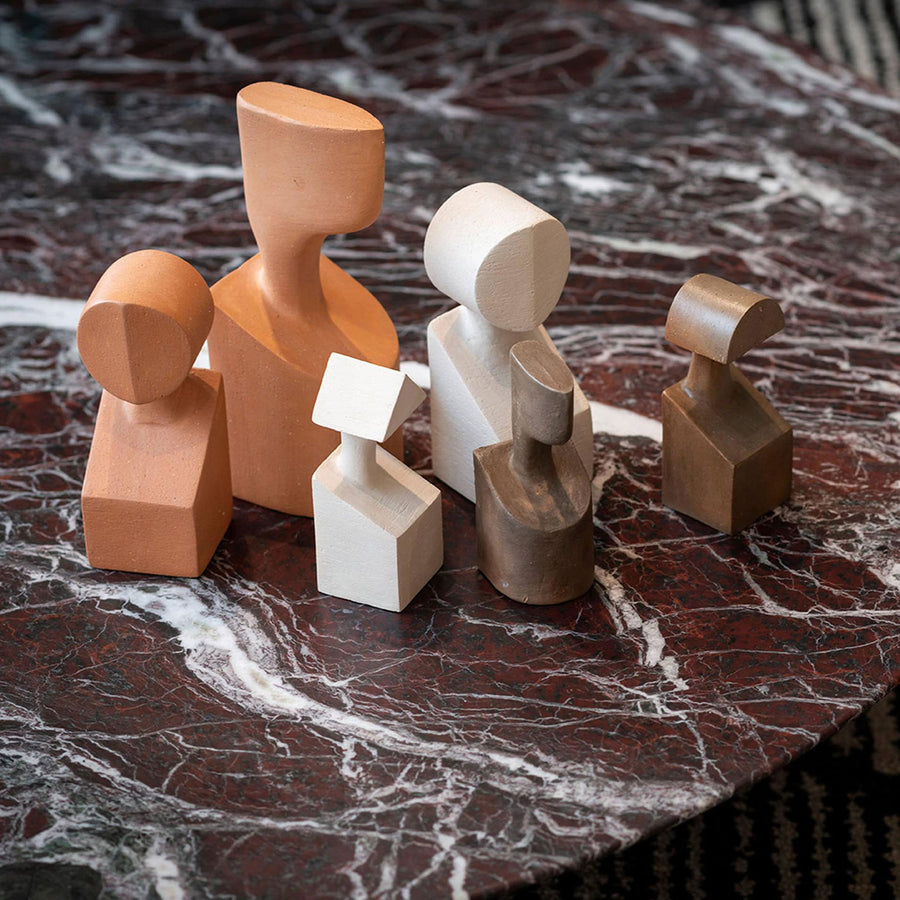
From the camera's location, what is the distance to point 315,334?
0.99 m

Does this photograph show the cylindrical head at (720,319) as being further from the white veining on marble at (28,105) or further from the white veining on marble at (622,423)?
the white veining on marble at (28,105)

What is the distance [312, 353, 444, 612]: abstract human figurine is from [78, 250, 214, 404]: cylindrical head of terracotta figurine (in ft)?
0.33

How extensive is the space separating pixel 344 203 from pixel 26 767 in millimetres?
417

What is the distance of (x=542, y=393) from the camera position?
32.8 inches

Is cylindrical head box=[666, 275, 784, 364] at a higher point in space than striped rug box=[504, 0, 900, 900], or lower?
higher

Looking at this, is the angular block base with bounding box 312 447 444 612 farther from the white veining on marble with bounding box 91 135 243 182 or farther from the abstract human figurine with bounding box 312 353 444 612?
the white veining on marble with bounding box 91 135 243 182

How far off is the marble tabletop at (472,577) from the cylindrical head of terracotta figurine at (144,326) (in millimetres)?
163

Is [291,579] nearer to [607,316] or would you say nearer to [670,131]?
[607,316]

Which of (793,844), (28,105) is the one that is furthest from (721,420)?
(28,105)

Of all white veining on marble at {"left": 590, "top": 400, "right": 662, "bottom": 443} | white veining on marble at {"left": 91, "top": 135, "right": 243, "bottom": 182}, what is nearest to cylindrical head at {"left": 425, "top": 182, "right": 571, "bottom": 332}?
white veining on marble at {"left": 590, "top": 400, "right": 662, "bottom": 443}

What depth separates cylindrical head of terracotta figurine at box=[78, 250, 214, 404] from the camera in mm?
872

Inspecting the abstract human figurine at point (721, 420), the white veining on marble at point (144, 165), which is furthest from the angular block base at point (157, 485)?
the white veining on marble at point (144, 165)

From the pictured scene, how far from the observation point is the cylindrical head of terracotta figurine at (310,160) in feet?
2.92

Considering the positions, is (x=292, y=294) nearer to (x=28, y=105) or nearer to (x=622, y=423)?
(x=622, y=423)
